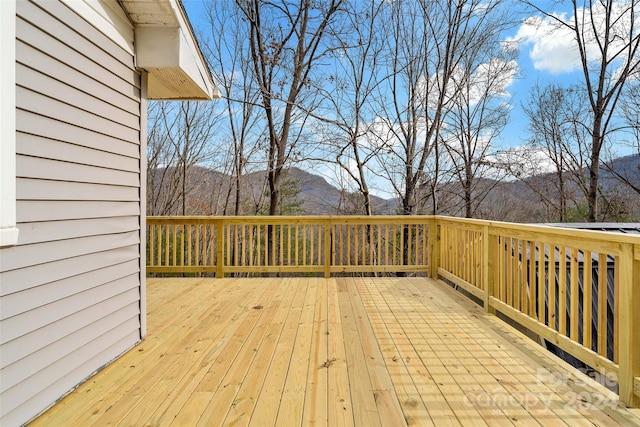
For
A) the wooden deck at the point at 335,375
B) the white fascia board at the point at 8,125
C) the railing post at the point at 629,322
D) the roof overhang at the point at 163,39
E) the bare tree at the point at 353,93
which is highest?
the bare tree at the point at 353,93

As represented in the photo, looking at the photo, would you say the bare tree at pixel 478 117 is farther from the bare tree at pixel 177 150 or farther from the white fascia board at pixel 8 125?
the white fascia board at pixel 8 125

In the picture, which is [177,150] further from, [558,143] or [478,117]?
[558,143]

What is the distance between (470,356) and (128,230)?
2.75 meters

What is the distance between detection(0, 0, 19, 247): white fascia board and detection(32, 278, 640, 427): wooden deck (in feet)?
3.42

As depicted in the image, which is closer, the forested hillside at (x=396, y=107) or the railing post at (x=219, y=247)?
the railing post at (x=219, y=247)

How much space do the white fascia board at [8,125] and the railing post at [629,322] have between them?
3.12 meters

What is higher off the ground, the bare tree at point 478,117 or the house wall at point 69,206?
the bare tree at point 478,117

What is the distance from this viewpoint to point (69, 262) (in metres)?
1.94

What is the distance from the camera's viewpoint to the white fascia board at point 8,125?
1443mm

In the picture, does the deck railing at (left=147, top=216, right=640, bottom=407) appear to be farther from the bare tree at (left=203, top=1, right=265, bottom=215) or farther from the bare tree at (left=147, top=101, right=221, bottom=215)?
the bare tree at (left=203, top=1, right=265, bottom=215)

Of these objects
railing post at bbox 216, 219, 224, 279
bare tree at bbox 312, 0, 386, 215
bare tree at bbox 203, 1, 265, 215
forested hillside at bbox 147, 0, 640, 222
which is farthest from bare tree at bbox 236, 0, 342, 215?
railing post at bbox 216, 219, 224, 279

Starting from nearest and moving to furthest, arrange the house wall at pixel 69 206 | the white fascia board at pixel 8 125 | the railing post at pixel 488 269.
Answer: the white fascia board at pixel 8 125
the house wall at pixel 69 206
the railing post at pixel 488 269

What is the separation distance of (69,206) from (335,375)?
1944 millimetres

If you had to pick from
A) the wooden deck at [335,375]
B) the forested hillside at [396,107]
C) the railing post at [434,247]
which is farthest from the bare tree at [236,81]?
the wooden deck at [335,375]
